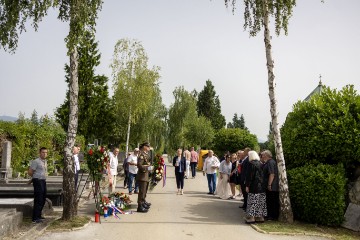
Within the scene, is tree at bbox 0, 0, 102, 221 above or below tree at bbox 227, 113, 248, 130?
below

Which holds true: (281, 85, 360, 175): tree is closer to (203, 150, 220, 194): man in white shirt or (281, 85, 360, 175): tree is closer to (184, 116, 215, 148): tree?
(203, 150, 220, 194): man in white shirt

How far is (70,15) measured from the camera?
989 centimetres

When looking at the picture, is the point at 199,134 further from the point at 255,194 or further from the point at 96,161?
the point at 96,161

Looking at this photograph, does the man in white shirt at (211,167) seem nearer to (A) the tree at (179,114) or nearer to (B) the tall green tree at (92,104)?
(B) the tall green tree at (92,104)

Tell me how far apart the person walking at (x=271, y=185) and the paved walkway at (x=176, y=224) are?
39.3 inches

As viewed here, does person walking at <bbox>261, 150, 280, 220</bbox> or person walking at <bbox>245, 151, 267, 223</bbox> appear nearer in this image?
person walking at <bbox>245, 151, 267, 223</bbox>

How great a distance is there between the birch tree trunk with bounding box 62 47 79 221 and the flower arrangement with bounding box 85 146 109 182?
2.89ft

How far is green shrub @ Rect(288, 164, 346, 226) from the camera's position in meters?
10.3

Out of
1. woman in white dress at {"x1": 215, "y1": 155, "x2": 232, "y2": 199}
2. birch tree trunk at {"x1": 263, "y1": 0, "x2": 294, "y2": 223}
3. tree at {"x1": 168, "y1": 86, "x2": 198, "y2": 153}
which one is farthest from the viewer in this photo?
tree at {"x1": 168, "y1": 86, "x2": 198, "y2": 153}

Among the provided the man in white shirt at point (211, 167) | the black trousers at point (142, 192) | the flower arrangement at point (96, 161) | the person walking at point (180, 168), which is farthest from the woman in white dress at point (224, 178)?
the flower arrangement at point (96, 161)

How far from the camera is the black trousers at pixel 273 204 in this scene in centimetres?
1117

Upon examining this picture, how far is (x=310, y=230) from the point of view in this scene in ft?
32.7

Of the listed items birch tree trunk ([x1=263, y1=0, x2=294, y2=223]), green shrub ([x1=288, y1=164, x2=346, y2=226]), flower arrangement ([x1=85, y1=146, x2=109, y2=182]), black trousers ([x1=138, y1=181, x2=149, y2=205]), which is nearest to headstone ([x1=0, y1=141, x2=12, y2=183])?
flower arrangement ([x1=85, y1=146, x2=109, y2=182])

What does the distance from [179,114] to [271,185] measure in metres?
41.2
